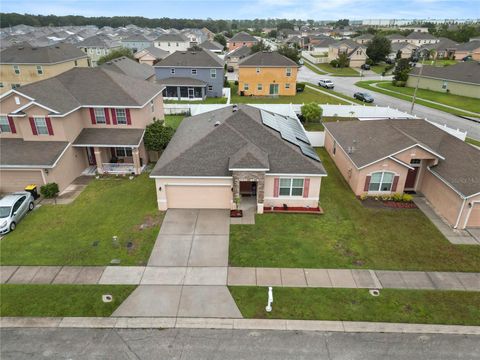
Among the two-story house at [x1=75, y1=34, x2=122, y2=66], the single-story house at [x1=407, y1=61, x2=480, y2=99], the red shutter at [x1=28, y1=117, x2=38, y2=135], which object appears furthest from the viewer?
the two-story house at [x1=75, y1=34, x2=122, y2=66]

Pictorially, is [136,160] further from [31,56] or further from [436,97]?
[436,97]

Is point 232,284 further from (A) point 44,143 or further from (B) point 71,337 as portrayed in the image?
(A) point 44,143

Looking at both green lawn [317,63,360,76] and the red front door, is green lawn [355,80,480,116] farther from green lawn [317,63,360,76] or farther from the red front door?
the red front door

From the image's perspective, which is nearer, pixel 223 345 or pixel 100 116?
pixel 223 345

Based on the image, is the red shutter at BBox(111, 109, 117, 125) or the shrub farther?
the red shutter at BBox(111, 109, 117, 125)

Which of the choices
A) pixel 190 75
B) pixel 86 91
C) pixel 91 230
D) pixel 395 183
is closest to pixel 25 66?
pixel 190 75

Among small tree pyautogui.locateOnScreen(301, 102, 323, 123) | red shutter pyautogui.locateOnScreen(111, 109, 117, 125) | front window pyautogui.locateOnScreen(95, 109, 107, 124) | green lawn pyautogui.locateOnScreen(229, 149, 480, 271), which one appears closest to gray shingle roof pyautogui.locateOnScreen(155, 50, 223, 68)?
small tree pyautogui.locateOnScreen(301, 102, 323, 123)
